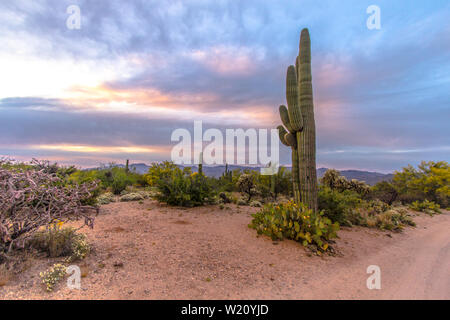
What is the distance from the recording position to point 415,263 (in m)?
4.21

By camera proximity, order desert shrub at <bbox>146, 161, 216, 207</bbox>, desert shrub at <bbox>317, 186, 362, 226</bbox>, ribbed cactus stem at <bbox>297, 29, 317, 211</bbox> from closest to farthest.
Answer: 1. ribbed cactus stem at <bbox>297, 29, 317, 211</bbox>
2. desert shrub at <bbox>317, 186, 362, 226</bbox>
3. desert shrub at <bbox>146, 161, 216, 207</bbox>

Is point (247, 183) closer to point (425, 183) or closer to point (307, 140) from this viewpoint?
point (307, 140)

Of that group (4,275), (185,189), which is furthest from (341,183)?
(4,275)

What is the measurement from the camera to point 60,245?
3.44 m

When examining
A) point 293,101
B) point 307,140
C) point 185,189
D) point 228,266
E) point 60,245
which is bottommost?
point 228,266

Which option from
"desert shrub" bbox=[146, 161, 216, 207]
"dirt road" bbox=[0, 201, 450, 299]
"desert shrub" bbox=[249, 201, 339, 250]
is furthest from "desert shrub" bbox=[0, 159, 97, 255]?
"desert shrub" bbox=[146, 161, 216, 207]

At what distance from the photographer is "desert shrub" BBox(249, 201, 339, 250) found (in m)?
4.33

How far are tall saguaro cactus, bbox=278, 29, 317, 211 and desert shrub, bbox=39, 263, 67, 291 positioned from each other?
4902 mm

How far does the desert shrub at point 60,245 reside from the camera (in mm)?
3340

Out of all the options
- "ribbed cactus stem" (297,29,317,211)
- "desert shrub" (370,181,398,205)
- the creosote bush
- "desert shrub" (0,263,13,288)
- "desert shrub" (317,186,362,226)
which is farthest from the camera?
"desert shrub" (370,181,398,205)

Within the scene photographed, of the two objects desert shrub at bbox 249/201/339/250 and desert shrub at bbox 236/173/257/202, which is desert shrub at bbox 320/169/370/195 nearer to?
desert shrub at bbox 236/173/257/202

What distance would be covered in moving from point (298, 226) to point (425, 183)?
511 inches
